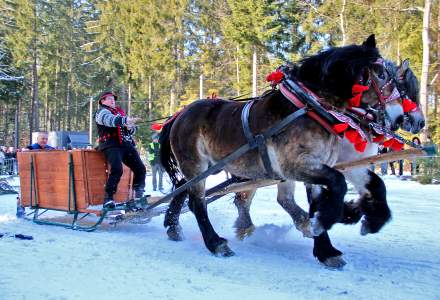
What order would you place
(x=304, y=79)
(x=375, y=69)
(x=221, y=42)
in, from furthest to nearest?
(x=221, y=42)
(x=304, y=79)
(x=375, y=69)

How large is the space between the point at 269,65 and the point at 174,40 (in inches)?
310

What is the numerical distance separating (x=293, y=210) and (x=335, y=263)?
1458 millimetres

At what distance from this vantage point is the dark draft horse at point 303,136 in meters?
4.04

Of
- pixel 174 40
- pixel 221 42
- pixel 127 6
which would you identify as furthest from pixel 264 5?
pixel 127 6

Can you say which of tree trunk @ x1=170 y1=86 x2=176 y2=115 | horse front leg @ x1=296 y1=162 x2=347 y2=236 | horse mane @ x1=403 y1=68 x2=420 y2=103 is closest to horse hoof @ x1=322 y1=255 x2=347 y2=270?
horse front leg @ x1=296 y1=162 x2=347 y2=236

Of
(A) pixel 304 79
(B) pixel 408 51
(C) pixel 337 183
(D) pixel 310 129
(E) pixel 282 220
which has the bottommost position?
(E) pixel 282 220

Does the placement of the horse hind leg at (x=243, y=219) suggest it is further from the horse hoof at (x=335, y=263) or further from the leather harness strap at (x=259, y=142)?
the horse hoof at (x=335, y=263)

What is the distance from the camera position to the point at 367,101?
4.26 m

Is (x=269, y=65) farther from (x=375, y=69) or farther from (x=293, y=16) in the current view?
(x=375, y=69)

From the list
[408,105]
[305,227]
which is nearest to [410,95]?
[408,105]

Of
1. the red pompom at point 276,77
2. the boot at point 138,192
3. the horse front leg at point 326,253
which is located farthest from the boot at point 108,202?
the horse front leg at point 326,253

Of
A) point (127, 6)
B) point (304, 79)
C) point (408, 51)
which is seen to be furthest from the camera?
point (127, 6)

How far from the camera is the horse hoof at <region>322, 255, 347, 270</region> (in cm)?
412

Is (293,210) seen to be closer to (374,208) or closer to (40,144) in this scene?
(374,208)
